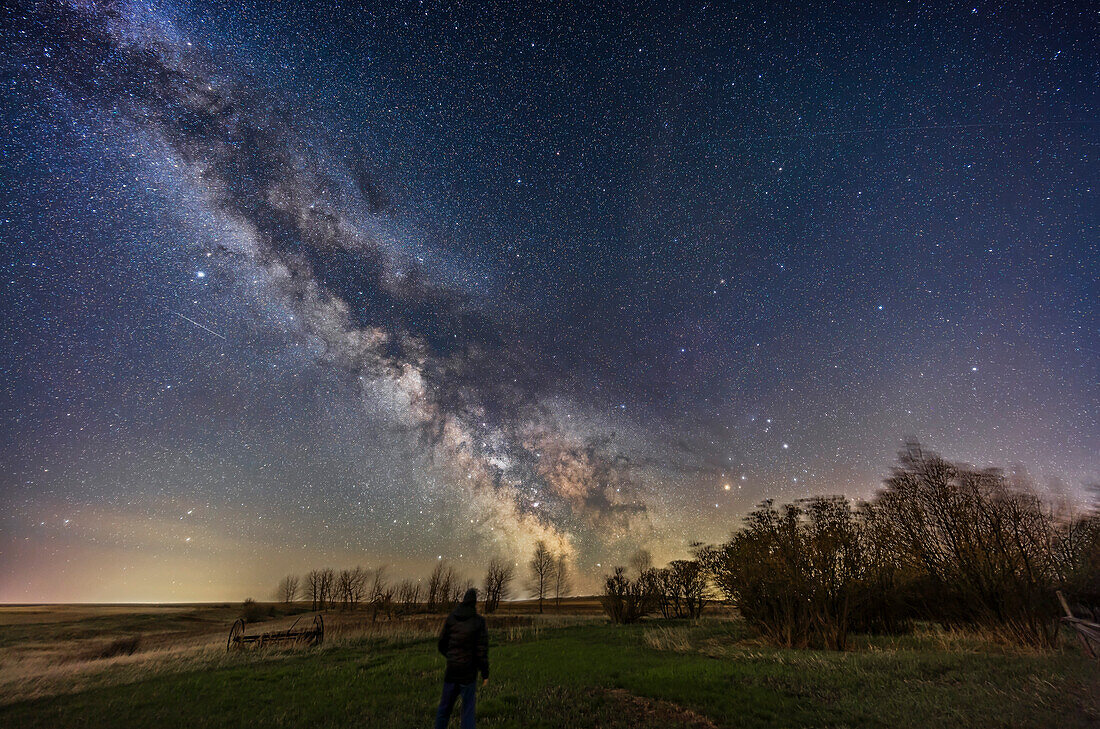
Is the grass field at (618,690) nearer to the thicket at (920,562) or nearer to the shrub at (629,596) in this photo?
the thicket at (920,562)

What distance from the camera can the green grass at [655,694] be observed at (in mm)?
9164

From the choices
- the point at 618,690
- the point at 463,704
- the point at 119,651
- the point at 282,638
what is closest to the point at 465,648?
the point at 463,704

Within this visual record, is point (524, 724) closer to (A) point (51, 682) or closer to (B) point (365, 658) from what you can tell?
(B) point (365, 658)

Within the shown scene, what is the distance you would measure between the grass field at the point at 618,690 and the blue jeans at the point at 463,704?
223 centimetres

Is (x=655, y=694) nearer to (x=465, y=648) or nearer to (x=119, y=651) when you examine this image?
(x=465, y=648)

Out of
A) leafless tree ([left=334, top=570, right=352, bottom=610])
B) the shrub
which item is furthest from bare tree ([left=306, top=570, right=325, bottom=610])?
the shrub

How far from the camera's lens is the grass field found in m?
9.29

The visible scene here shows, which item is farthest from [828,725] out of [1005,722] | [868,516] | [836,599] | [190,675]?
[190,675]

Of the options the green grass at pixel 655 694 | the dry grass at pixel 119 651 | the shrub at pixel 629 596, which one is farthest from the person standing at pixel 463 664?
the shrub at pixel 629 596

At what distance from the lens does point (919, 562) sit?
65.8 ft

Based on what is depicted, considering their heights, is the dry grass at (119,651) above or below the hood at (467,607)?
below

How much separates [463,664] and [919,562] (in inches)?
875

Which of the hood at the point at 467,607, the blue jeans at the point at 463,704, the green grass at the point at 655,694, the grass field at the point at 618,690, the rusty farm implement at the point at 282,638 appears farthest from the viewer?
the rusty farm implement at the point at 282,638

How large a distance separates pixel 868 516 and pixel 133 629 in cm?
6817
